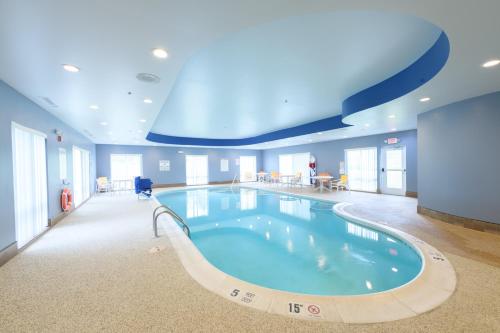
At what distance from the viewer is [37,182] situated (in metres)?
3.95

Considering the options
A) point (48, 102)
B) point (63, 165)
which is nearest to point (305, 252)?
point (48, 102)

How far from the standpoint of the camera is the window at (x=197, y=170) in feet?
43.1

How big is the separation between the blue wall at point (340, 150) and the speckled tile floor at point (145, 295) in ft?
14.9

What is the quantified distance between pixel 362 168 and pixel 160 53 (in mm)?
9451

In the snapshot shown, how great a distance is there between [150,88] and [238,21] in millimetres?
2092

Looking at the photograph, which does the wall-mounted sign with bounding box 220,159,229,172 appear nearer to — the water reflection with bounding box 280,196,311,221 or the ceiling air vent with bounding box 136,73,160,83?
the water reflection with bounding box 280,196,311,221

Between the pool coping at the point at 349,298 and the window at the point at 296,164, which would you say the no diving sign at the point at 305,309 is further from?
the window at the point at 296,164

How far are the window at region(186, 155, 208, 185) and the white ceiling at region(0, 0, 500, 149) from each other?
9.84 metres

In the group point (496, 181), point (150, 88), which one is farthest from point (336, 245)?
point (150, 88)

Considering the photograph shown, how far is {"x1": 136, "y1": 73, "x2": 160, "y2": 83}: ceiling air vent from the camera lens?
9.09 feet

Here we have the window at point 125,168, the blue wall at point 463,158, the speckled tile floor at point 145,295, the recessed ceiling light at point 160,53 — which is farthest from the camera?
the window at point 125,168

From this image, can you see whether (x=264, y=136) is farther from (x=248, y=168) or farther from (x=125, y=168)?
(x=125, y=168)

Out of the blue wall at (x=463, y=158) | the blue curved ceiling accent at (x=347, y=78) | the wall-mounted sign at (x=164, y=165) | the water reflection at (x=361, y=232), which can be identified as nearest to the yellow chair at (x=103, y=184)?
the wall-mounted sign at (x=164, y=165)

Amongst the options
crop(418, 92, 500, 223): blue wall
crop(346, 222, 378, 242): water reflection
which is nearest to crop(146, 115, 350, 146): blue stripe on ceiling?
crop(418, 92, 500, 223): blue wall
